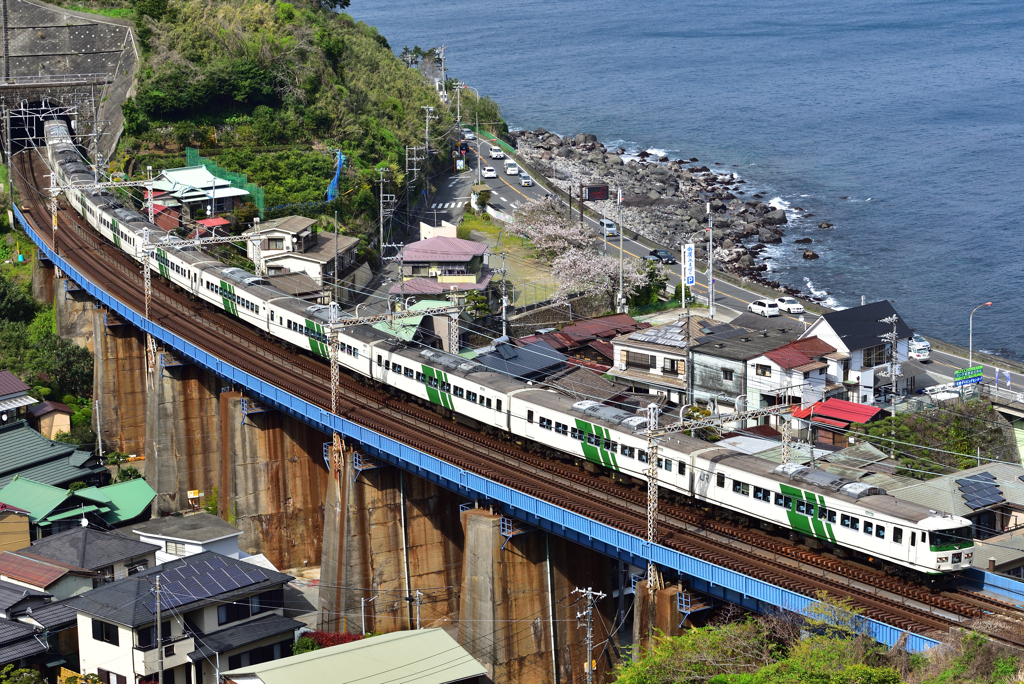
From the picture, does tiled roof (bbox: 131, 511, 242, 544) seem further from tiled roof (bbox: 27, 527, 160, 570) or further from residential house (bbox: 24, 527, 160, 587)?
tiled roof (bbox: 27, 527, 160, 570)

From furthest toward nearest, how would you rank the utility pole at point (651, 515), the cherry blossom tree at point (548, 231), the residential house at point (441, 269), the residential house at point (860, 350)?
the cherry blossom tree at point (548, 231), the residential house at point (441, 269), the residential house at point (860, 350), the utility pole at point (651, 515)

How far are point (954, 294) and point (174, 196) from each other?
49.4 metres

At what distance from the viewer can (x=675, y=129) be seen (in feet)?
428

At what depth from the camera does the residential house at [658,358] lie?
50.3m

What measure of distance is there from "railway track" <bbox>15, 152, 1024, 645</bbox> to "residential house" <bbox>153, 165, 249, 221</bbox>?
869cm

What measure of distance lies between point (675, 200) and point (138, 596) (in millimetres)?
70135

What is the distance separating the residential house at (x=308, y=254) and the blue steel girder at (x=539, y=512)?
1396cm

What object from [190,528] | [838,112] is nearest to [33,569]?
[190,528]

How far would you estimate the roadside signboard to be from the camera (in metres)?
50.9

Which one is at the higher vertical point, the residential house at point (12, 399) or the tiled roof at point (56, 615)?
the residential house at point (12, 399)

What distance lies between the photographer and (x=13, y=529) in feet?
140

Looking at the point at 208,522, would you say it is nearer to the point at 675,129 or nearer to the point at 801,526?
the point at 801,526

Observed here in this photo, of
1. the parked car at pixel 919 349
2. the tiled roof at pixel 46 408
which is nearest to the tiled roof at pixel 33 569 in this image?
the tiled roof at pixel 46 408

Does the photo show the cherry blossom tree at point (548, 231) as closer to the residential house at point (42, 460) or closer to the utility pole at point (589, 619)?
the residential house at point (42, 460)
